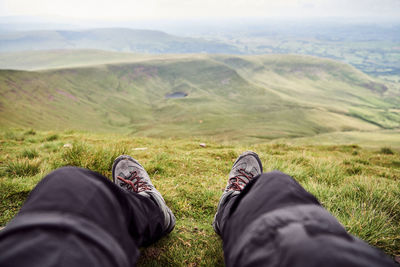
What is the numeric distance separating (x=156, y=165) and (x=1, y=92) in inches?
6467

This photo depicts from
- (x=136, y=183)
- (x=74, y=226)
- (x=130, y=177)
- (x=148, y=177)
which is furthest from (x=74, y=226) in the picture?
(x=148, y=177)

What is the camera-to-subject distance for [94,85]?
191125 millimetres

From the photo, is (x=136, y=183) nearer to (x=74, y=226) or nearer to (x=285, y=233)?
(x=74, y=226)

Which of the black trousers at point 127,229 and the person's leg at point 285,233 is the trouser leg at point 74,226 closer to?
the black trousers at point 127,229

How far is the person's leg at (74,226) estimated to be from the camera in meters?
1.32

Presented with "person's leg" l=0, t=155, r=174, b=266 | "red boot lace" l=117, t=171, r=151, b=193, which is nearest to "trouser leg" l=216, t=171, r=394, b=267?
"person's leg" l=0, t=155, r=174, b=266

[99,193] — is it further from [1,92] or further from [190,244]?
[1,92]

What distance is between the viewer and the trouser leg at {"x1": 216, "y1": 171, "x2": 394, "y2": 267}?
1250 millimetres

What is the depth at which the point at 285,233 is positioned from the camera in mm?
1519

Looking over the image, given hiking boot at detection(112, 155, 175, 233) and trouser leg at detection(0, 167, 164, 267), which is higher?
trouser leg at detection(0, 167, 164, 267)

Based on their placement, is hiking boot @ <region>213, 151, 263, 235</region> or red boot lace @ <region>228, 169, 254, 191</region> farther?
hiking boot @ <region>213, 151, 263, 235</region>

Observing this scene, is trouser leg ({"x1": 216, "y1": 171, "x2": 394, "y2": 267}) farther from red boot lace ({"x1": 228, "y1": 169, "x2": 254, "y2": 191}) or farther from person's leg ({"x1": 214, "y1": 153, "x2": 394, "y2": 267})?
red boot lace ({"x1": 228, "y1": 169, "x2": 254, "y2": 191})

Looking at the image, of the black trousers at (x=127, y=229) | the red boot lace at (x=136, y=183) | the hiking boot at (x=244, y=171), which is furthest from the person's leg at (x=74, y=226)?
the hiking boot at (x=244, y=171)

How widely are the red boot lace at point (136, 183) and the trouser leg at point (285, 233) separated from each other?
1.60 meters
